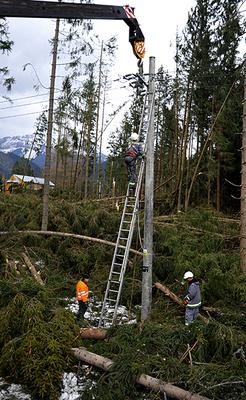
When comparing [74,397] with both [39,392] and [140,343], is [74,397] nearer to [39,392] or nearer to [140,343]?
[39,392]

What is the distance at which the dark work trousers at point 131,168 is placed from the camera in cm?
747

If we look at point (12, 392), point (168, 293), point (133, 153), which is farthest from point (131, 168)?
point (12, 392)

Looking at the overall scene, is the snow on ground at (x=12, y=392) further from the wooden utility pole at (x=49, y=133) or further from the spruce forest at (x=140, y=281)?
the wooden utility pole at (x=49, y=133)

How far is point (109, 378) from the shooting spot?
16.6 ft

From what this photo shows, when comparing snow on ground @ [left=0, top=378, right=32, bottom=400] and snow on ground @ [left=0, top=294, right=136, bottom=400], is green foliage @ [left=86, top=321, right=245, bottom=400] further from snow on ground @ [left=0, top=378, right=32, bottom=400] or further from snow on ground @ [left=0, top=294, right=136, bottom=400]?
snow on ground @ [left=0, top=378, right=32, bottom=400]

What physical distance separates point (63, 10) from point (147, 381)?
499 centimetres

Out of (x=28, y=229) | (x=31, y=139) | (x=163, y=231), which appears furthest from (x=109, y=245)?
(x=31, y=139)

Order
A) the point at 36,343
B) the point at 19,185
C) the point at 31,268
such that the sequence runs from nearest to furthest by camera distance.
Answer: the point at 36,343
the point at 31,268
the point at 19,185

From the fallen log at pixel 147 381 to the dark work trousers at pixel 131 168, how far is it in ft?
11.6

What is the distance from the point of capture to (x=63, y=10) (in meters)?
4.48

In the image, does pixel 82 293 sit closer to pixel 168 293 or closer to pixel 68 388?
pixel 168 293

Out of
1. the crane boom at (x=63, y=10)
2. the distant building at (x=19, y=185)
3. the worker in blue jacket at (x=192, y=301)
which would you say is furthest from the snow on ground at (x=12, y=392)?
the distant building at (x=19, y=185)

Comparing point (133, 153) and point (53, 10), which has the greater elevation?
point (53, 10)

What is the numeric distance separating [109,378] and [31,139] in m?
34.6
